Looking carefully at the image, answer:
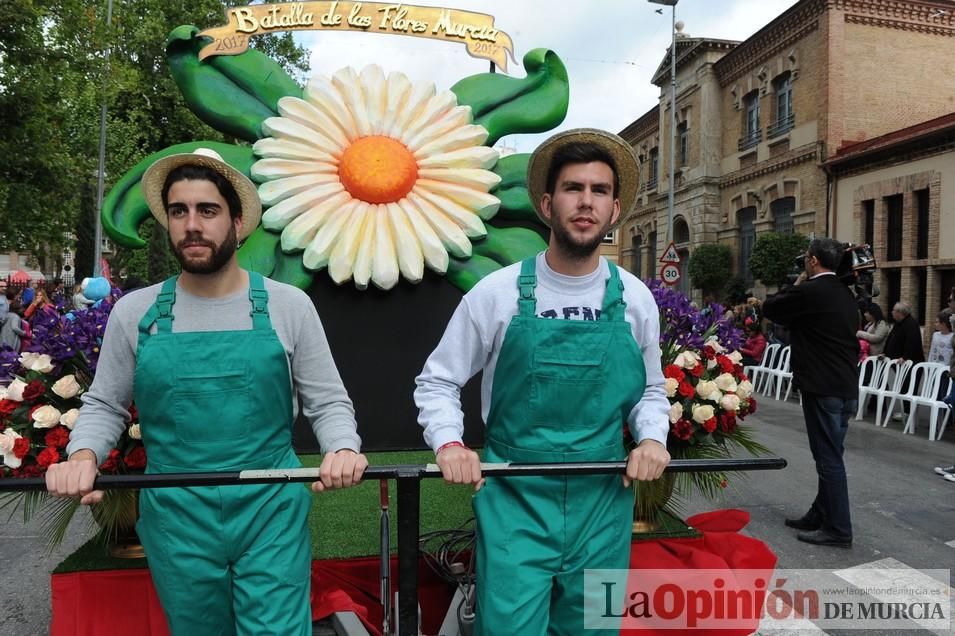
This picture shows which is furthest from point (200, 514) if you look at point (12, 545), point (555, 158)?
point (12, 545)

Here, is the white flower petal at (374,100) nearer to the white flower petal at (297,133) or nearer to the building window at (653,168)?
the white flower petal at (297,133)

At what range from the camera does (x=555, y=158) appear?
7.13 feet

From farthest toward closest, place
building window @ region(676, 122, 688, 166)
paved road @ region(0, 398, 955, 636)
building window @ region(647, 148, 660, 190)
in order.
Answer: building window @ region(647, 148, 660, 190) < building window @ region(676, 122, 688, 166) < paved road @ region(0, 398, 955, 636)

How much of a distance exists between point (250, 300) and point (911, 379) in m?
8.91

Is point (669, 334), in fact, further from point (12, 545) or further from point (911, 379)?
point (911, 379)

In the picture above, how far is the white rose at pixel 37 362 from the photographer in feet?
9.62

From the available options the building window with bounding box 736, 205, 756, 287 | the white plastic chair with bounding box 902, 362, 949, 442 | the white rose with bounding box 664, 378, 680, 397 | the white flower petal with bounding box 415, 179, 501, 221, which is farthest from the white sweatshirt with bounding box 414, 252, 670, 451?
the building window with bounding box 736, 205, 756, 287

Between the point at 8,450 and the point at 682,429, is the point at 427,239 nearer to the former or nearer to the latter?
the point at 682,429

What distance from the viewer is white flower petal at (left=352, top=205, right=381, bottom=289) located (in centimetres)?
346

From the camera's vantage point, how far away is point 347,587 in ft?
9.72

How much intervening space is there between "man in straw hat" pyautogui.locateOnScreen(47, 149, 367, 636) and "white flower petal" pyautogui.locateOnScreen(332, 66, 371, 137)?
4.92ft

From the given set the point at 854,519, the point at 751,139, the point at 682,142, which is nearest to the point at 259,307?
the point at 854,519

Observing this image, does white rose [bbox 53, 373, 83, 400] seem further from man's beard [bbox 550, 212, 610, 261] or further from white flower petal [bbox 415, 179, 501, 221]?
man's beard [bbox 550, 212, 610, 261]

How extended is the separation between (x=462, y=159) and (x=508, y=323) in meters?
1.69
